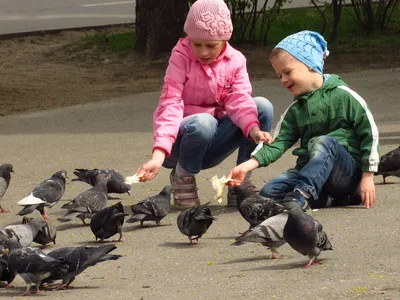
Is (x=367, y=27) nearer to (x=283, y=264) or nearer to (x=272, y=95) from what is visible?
(x=272, y=95)

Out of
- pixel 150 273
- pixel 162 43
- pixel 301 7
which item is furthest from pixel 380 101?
pixel 301 7

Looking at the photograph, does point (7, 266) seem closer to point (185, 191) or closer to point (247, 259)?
point (247, 259)

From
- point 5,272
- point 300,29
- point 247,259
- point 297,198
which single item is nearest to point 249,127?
point 297,198

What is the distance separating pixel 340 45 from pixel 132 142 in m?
6.62

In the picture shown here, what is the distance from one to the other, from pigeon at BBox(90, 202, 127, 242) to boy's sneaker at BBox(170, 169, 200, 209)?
2.79 feet

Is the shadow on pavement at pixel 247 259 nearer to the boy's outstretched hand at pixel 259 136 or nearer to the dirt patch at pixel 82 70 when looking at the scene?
the boy's outstretched hand at pixel 259 136

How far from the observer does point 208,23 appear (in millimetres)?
7609

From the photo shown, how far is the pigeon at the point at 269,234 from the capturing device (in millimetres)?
6266

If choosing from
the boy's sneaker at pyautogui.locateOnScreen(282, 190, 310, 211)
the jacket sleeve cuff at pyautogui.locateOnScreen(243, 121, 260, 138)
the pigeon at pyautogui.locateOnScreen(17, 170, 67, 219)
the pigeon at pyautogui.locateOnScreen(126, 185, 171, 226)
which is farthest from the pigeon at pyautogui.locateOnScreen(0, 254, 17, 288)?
the jacket sleeve cuff at pyautogui.locateOnScreen(243, 121, 260, 138)

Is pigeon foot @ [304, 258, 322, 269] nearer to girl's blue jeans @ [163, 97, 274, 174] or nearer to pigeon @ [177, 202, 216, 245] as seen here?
pigeon @ [177, 202, 216, 245]

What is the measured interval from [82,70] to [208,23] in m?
8.31

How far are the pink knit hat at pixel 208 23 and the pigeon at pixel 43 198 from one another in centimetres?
158

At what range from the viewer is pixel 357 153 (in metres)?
7.57

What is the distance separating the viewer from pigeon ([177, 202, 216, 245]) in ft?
22.7
